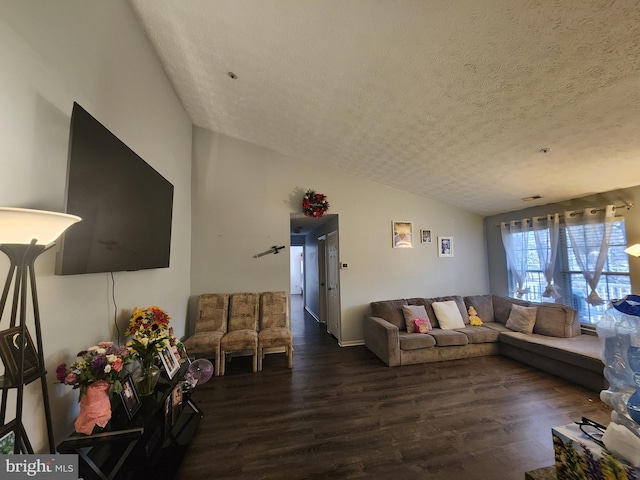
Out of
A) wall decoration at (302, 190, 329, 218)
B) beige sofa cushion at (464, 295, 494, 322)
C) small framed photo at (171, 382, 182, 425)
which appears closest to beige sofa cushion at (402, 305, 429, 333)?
beige sofa cushion at (464, 295, 494, 322)

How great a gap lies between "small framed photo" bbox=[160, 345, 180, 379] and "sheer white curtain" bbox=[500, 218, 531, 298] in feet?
16.8

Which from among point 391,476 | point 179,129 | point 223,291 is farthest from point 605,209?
point 179,129

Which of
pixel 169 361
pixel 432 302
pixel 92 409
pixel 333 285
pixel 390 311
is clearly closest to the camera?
pixel 92 409

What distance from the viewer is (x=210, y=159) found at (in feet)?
12.7

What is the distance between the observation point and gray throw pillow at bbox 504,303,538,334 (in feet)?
11.6

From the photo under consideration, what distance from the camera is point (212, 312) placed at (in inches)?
138

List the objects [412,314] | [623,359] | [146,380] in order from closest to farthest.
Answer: [623,359] → [146,380] → [412,314]

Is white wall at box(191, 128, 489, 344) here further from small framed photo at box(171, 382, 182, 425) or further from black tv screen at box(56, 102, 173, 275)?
small framed photo at box(171, 382, 182, 425)

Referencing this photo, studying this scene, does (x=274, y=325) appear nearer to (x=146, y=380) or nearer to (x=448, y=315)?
(x=146, y=380)

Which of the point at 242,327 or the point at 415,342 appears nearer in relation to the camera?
the point at 415,342

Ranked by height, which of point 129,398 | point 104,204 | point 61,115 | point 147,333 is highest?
point 61,115

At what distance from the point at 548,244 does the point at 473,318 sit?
5.39ft

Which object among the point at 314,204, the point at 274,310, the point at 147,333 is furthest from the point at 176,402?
the point at 314,204

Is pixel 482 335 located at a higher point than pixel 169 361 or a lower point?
lower
